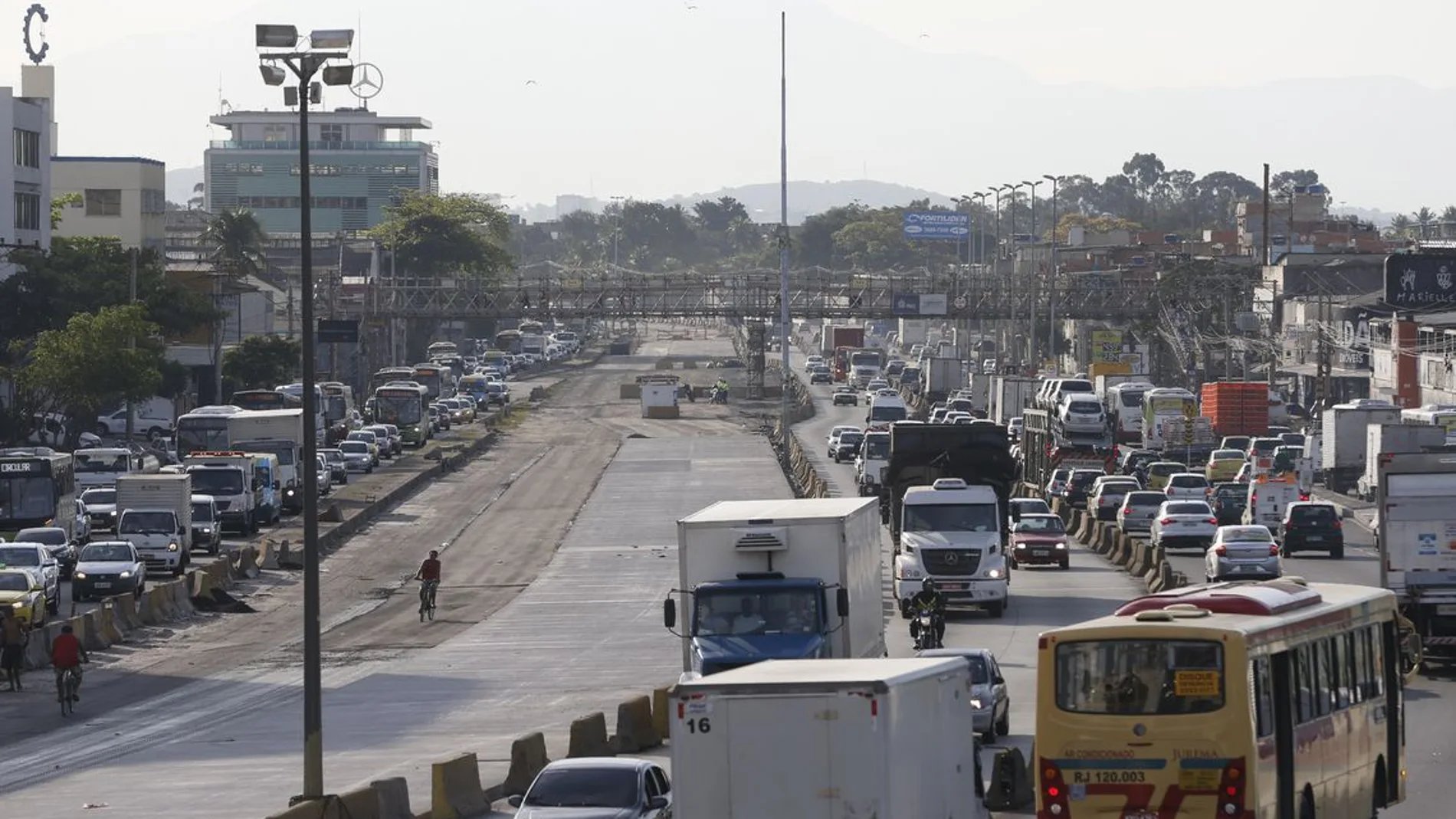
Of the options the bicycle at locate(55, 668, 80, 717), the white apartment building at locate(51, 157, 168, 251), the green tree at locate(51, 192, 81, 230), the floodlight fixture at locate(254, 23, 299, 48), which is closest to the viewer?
the floodlight fixture at locate(254, 23, 299, 48)

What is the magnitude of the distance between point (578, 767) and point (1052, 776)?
501 cm

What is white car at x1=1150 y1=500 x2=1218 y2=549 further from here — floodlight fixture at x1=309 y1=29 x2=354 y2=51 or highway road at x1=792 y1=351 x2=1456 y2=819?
floodlight fixture at x1=309 y1=29 x2=354 y2=51

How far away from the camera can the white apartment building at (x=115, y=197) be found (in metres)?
137

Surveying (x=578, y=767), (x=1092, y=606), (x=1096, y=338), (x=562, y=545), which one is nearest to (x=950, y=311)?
(x=1096, y=338)

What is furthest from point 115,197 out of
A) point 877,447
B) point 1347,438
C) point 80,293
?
point 1347,438

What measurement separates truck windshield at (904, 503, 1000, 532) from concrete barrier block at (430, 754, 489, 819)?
21.1 metres

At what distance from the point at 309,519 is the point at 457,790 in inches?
137

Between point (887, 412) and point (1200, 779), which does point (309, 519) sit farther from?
point (887, 412)

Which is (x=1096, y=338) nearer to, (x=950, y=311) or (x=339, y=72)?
(x=950, y=311)

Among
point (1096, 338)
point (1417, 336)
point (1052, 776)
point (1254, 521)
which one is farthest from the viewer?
point (1096, 338)

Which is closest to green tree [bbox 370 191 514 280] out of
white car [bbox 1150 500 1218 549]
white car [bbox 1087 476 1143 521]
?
white car [bbox 1087 476 1143 521]

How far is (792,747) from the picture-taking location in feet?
58.0

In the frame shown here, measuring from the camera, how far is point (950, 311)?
476ft

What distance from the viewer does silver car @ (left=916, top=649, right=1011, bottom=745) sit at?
28.9 meters
